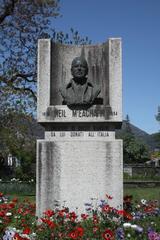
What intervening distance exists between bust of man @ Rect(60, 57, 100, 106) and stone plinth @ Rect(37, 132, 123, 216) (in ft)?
2.46

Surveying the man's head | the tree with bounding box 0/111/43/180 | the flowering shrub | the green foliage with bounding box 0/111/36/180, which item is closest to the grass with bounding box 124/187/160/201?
the tree with bounding box 0/111/43/180

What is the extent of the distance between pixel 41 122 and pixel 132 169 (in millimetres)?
44809

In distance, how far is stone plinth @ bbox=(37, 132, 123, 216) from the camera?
827 centimetres

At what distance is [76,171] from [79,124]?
2.86ft

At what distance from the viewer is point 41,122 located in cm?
859

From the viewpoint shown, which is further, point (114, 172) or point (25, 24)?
point (25, 24)

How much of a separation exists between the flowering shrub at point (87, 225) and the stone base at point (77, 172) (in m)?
0.23

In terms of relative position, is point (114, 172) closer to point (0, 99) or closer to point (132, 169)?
point (0, 99)

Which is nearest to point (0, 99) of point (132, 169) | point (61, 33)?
point (61, 33)

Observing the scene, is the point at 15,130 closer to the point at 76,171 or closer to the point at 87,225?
the point at 76,171

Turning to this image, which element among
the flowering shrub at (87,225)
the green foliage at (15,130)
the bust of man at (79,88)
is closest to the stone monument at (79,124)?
the bust of man at (79,88)

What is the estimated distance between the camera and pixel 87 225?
681cm

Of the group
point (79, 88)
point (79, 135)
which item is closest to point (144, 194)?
point (79, 135)

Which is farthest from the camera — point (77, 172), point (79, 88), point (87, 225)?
point (79, 88)
